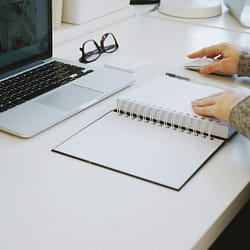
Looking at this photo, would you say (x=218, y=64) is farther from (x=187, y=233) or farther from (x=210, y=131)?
(x=187, y=233)

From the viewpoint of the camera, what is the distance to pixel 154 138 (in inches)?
38.4

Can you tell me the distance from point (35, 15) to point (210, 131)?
0.50 m

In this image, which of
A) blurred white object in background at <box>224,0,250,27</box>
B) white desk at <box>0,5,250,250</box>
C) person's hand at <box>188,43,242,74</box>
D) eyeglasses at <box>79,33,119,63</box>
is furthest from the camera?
blurred white object in background at <box>224,0,250,27</box>

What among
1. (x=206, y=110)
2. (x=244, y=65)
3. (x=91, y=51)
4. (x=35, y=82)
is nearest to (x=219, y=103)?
(x=206, y=110)

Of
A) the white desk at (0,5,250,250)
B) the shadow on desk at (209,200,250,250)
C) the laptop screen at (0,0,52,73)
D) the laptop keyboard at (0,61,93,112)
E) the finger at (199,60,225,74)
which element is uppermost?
the laptop screen at (0,0,52,73)

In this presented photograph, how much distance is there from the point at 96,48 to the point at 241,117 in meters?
0.58

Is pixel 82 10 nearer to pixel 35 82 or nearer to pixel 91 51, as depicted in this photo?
pixel 91 51

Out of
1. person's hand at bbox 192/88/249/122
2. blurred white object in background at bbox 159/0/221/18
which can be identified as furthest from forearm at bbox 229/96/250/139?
blurred white object in background at bbox 159/0/221/18

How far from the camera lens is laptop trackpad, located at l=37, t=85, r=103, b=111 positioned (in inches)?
42.1

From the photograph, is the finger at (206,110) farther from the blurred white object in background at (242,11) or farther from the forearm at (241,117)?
the blurred white object in background at (242,11)

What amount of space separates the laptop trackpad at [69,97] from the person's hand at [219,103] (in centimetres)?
22

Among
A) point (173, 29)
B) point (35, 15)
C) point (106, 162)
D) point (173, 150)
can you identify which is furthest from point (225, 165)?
point (173, 29)

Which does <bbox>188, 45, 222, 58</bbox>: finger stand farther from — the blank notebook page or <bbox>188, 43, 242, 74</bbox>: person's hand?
the blank notebook page

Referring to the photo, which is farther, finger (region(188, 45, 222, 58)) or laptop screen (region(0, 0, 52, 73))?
finger (region(188, 45, 222, 58))
